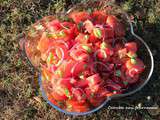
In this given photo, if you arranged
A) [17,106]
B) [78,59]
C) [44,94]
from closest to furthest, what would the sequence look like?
[78,59] → [44,94] → [17,106]

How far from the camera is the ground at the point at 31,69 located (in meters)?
2.44

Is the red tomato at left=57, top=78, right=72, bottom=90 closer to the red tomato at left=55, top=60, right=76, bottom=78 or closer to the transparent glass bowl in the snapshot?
the red tomato at left=55, top=60, right=76, bottom=78

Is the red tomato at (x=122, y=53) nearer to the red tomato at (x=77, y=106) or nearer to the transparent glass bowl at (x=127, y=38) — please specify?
the transparent glass bowl at (x=127, y=38)

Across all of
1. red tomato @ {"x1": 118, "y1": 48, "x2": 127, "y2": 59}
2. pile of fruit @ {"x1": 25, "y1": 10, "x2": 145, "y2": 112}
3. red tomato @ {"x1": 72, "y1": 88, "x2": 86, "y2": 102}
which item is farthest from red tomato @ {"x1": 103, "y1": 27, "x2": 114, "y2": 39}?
red tomato @ {"x1": 72, "y1": 88, "x2": 86, "y2": 102}

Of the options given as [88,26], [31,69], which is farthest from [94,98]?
[31,69]

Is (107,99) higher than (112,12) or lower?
lower

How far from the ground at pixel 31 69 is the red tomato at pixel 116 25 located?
0.24 metres

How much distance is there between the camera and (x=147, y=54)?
238 centimetres

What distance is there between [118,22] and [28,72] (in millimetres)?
674

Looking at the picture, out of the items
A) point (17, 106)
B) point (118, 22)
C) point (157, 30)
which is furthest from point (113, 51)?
point (17, 106)

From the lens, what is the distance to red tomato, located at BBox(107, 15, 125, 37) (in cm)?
231

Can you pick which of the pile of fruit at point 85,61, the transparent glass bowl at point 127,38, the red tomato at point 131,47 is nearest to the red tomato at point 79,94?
the pile of fruit at point 85,61

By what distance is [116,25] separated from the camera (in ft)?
7.65

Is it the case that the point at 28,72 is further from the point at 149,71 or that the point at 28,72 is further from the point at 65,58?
the point at 149,71
